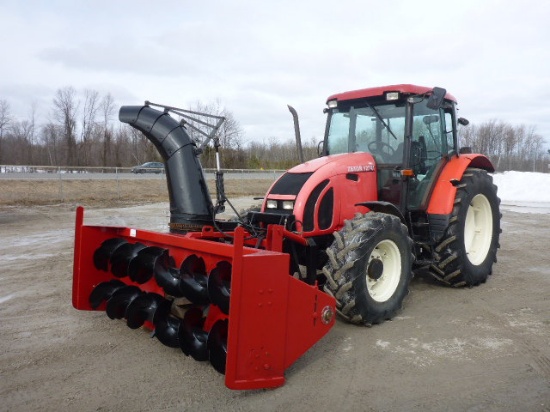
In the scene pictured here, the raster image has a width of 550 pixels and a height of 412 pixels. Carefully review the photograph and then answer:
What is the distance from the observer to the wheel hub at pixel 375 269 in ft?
14.7

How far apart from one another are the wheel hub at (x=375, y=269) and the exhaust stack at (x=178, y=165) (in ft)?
5.38

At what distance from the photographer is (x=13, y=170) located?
27.9 meters

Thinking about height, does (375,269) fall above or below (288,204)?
below

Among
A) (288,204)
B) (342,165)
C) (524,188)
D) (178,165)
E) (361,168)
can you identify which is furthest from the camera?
(524,188)

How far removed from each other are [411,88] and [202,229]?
113 inches

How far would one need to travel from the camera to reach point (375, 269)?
178 inches

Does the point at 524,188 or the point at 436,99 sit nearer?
the point at 436,99

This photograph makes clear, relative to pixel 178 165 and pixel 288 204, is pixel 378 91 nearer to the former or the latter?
pixel 288 204

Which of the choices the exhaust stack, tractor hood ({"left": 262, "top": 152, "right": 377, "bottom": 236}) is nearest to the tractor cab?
tractor hood ({"left": 262, "top": 152, "right": 377, "bottom": 236})

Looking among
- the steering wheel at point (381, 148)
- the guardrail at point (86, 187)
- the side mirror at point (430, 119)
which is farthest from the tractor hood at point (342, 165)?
Answer: the guardrail at point (86, 187)

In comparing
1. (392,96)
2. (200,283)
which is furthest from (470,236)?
(200,283)

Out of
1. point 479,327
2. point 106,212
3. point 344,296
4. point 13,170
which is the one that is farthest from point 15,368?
point 13,170

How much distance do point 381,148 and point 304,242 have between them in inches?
77.7

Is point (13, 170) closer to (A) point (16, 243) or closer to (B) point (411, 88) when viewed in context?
(A) point (16, 243)
